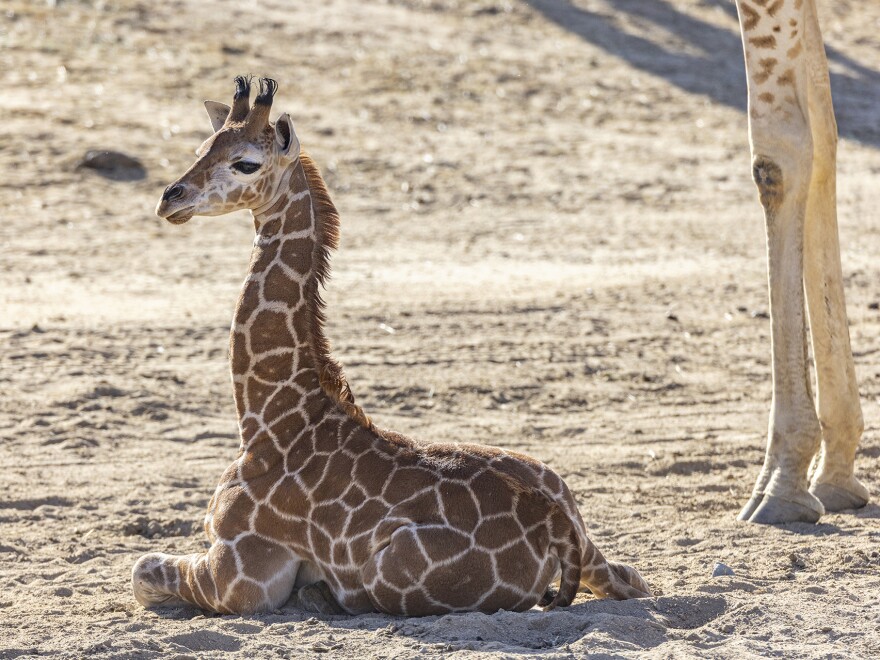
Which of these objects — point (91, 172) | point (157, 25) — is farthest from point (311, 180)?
point (157, 25)

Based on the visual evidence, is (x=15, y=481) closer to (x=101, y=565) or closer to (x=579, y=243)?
(x=101, y=565)

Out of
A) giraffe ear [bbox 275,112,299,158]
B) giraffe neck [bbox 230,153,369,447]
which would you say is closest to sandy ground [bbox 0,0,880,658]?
giraffe neck [bbox 230,153,369,447]

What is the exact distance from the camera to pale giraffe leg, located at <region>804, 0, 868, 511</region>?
7.41 m

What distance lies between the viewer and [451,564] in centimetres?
537

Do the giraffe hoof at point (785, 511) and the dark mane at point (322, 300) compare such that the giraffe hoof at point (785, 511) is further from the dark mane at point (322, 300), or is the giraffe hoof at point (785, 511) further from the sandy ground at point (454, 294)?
the dark mane at point (322, 300)

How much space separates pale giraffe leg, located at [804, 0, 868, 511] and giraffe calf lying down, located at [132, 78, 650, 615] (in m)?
2.04

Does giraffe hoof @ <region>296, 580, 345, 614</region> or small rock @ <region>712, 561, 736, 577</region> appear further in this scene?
small rock @ <region>712, 561, 736, 577</region>

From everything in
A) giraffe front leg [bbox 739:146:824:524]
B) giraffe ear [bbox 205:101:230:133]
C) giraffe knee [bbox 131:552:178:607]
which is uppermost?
giraffe ear [bbox 205:101:230:133]

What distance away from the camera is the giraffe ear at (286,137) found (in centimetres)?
570

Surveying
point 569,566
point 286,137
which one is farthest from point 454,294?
point 569,566

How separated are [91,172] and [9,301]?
3031 mm

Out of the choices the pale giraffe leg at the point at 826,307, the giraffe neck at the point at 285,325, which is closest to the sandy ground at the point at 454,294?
the pale giraffe leg at the point at 826,307

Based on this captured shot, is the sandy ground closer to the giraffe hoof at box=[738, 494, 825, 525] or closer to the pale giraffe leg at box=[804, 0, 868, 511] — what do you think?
the giraffe hoof at box=[738, 494, 825, 525]

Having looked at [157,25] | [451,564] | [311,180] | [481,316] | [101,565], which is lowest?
[101,565]
